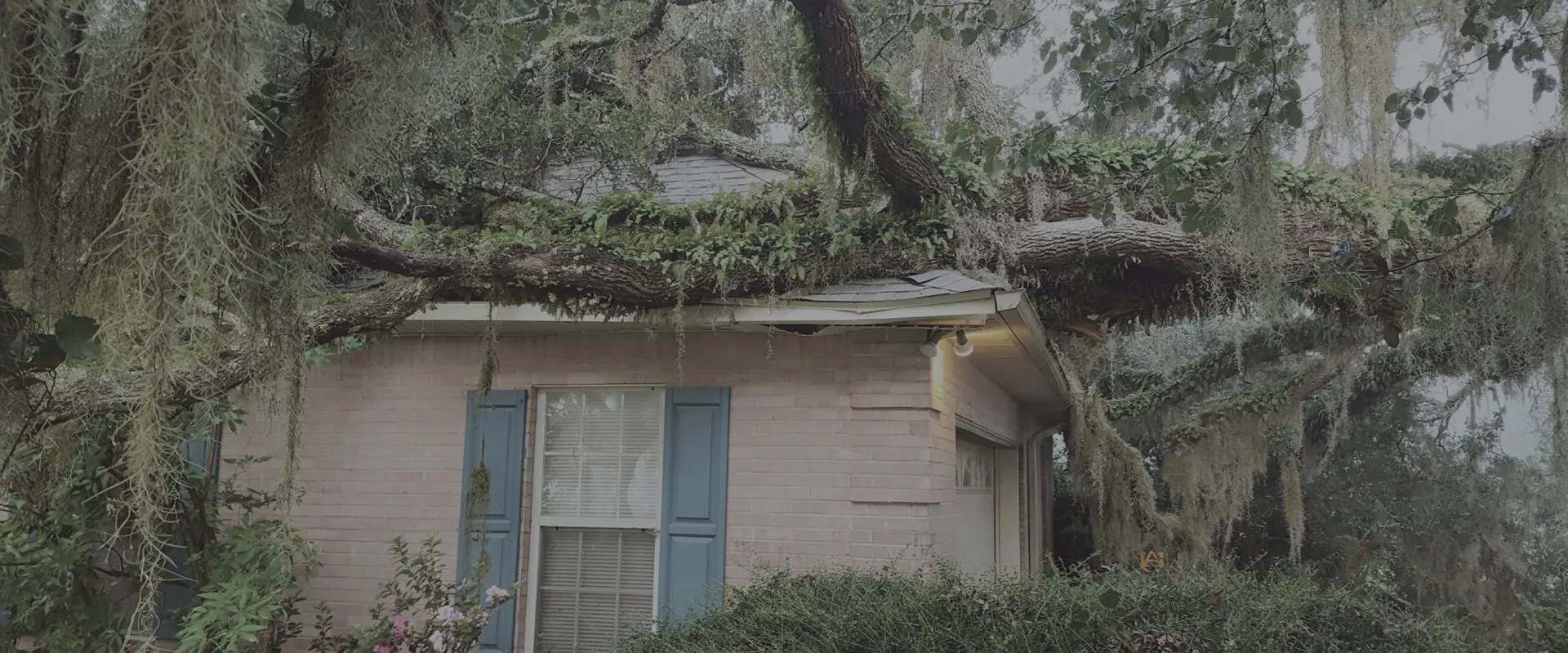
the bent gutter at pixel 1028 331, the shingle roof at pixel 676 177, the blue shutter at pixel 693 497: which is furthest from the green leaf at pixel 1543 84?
the shingle roof at pixel 676 177

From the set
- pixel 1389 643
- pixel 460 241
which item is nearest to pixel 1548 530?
pixel 1389 643

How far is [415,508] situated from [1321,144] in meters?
5.63

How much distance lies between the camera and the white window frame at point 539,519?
5082mm

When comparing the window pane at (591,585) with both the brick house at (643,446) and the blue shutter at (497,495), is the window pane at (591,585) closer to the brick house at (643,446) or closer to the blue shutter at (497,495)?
the brick house at (643,446)

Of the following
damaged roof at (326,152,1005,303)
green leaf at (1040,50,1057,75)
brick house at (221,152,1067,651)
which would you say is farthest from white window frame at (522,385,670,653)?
green leaf at (1040,50,1057,75)

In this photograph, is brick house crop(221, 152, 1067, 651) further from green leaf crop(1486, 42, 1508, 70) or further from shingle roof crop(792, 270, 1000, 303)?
green leaf crop(1486, 42, 1508, 70)

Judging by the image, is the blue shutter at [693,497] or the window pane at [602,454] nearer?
the blue shutter at [693,497]

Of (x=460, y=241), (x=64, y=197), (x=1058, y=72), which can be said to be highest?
(x=1058, y=72)

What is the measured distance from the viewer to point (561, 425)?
535 centimetres

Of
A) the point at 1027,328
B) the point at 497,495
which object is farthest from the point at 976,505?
the point at 497,495

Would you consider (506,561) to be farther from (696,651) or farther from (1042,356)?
(1042,356)

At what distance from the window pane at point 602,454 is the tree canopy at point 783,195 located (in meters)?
0.77

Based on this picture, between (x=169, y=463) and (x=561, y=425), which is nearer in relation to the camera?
(x=169, y=463)

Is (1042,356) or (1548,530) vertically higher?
(1042,356)
